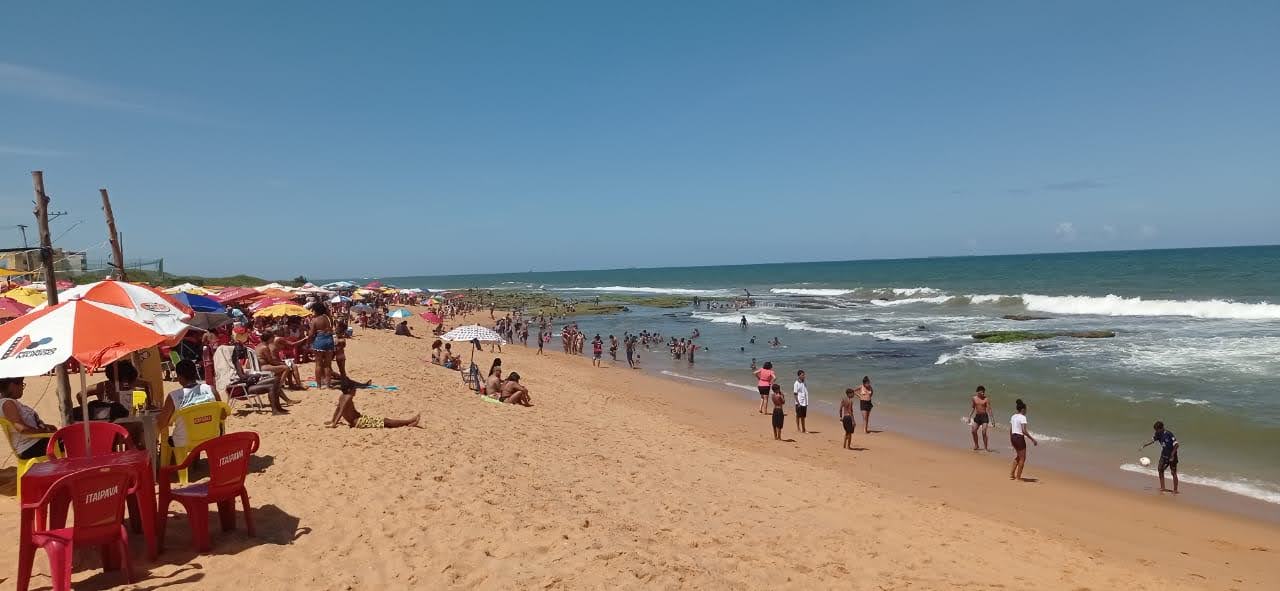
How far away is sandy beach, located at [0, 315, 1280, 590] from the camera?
5.54 meters

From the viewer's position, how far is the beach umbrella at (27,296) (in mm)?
10797

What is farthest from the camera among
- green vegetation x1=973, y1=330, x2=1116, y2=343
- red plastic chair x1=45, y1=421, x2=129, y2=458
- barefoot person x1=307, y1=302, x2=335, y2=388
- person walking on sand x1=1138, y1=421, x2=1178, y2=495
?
green vegetation x1=973, y1=330, x2=1116, y2=343

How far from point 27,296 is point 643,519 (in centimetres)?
1098

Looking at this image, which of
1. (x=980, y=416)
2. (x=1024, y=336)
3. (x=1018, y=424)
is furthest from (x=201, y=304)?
(x=1024, y=336)

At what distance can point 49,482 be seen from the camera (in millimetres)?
4258

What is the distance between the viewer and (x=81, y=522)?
434 cm

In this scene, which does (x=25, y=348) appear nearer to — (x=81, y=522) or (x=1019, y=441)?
(x=81, y=522)

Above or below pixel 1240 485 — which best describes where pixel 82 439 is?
above

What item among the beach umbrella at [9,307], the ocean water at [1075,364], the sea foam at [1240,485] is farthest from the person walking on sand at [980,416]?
the beach umbrella at [9,307]

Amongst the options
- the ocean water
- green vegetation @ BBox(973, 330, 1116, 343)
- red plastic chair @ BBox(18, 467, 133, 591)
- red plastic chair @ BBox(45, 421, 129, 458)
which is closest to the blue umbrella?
red plastic chair @ BBox(45, 421, 129, 458)

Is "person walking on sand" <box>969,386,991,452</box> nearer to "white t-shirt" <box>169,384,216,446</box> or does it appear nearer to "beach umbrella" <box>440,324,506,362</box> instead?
"beach umbrella" <box>440,324,506,362</box>

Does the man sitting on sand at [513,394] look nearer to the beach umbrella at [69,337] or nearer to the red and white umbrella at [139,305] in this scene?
the red and white umbrella at [139,305]

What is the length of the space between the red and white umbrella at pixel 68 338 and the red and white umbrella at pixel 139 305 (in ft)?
0.33

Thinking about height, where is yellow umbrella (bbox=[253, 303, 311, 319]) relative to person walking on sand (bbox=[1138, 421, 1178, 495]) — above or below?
above
